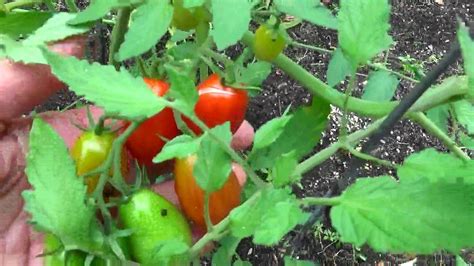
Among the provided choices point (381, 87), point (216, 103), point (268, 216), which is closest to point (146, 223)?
point (216, 103)

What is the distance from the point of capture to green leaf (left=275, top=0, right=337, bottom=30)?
2.45 ft

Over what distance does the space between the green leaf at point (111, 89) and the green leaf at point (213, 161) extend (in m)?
0.06

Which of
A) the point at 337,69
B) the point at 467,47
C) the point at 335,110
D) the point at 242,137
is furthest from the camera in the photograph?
the point at 335,110

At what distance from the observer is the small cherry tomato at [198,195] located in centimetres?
88

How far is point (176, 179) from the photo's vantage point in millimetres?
916

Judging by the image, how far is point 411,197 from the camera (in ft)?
1.84

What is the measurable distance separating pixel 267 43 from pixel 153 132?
0.20 meters

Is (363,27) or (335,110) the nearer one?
(363,27)

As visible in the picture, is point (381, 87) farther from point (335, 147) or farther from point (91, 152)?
point (91, 152)

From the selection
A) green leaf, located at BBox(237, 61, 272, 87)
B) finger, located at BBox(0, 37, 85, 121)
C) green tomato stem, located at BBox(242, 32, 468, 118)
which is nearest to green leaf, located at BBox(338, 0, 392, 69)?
green tomato stem, located at BBox(242, 32, 468, 118)

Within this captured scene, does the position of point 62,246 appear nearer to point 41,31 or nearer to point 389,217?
point 41,31

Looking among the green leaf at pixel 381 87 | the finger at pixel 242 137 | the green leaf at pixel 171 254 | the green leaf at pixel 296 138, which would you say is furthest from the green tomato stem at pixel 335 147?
the finger at pixel 242 137

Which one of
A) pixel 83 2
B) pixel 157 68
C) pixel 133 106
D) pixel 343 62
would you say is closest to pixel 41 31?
pixel 157 68

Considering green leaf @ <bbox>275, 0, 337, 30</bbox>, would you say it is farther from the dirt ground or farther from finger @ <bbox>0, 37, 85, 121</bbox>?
the dirt ground
